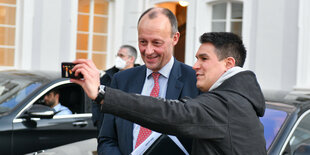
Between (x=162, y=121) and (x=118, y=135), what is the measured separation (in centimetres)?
83

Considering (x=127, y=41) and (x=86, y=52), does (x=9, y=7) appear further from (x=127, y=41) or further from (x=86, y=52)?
(x=127, y=41)

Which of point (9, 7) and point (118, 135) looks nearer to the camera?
point (118, 135)

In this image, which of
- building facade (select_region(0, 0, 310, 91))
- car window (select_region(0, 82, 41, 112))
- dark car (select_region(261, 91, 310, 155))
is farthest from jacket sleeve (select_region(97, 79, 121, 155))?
building facade (select_region(0, 0, 310, 91))

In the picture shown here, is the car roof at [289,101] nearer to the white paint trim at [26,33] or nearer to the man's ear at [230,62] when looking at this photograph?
the man's ear at [230,62]

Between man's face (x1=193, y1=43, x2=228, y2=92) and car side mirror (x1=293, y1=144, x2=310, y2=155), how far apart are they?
1.45 meters

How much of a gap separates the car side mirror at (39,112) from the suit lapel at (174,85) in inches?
115

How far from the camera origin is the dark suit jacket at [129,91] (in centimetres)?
249

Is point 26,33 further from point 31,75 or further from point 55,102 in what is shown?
point 55,102

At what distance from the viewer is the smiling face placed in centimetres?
204

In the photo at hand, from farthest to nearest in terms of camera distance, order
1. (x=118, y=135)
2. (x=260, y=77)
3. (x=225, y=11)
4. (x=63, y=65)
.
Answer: (x=225, y=11) < (x=260, y=77) < (x=118, y=135) < (x=63, y=65)

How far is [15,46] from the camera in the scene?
38.1 ft

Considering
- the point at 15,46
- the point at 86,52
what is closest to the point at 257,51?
the point at 86,52

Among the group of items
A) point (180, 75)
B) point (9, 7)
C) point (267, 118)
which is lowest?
point (267, 118)

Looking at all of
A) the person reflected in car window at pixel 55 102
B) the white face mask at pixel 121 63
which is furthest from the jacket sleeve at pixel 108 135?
the white face mask at pixel 121 63
